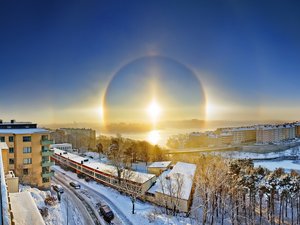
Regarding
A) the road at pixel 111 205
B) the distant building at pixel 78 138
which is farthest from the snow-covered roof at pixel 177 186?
the distant building at pixel 78 138

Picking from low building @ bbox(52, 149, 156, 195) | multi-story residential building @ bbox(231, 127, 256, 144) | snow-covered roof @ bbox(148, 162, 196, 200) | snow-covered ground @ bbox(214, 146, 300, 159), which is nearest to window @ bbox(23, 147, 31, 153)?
low building @ bbox(52, 149, 156, 195)

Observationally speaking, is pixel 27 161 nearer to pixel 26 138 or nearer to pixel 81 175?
pixel 26 138

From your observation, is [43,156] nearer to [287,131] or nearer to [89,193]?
[89,193]

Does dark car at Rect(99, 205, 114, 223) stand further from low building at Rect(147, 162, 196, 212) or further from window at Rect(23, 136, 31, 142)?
window at Rect(23, 136, 31, 142)

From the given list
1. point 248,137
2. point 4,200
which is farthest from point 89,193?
point 248,137

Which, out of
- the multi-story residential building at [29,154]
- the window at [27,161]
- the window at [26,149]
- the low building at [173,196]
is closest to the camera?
the low building at [173,196]

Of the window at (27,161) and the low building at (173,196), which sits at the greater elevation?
the window at (27,161)

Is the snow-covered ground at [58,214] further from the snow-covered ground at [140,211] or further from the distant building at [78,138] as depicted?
the distant building at [78,138]
